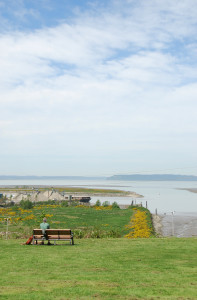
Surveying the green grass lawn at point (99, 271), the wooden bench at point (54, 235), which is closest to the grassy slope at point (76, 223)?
the wooden bench at point (54, 235)

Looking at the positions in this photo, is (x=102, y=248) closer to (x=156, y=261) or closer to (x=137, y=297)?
(x=156, y=261)

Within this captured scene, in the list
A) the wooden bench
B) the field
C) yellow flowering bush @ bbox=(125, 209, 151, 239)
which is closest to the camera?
the wooden bench

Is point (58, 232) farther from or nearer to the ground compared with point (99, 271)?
farther from the ground

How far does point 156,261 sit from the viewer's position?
12180 millimetres

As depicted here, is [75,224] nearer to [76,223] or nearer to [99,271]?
[76,223]

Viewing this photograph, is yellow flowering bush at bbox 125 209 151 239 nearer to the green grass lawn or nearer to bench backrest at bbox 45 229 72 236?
bench backrest at bbox 45 229 72 236

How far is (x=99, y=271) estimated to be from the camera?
1065cm

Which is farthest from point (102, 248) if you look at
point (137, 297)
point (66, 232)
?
point (137, 297)

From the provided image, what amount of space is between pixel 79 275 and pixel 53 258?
9.76ft

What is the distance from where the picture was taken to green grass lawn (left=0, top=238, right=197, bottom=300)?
8.38 m

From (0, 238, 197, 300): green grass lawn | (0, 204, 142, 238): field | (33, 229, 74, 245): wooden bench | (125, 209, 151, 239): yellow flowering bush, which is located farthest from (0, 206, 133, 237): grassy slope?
(0, 238, 197, 300): green grass lawn

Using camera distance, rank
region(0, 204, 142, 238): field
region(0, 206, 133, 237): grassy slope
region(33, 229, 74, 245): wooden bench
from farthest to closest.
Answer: region(0, 206, 133, 237): grassy slope
region(0, 204, 142, 238): field
region(33, 229, 74, 245): wooden bench

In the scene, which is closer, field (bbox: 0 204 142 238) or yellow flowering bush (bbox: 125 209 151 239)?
field (bbox: 0 204 142 238)

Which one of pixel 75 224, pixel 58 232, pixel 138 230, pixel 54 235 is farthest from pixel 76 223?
pixel 58 232
